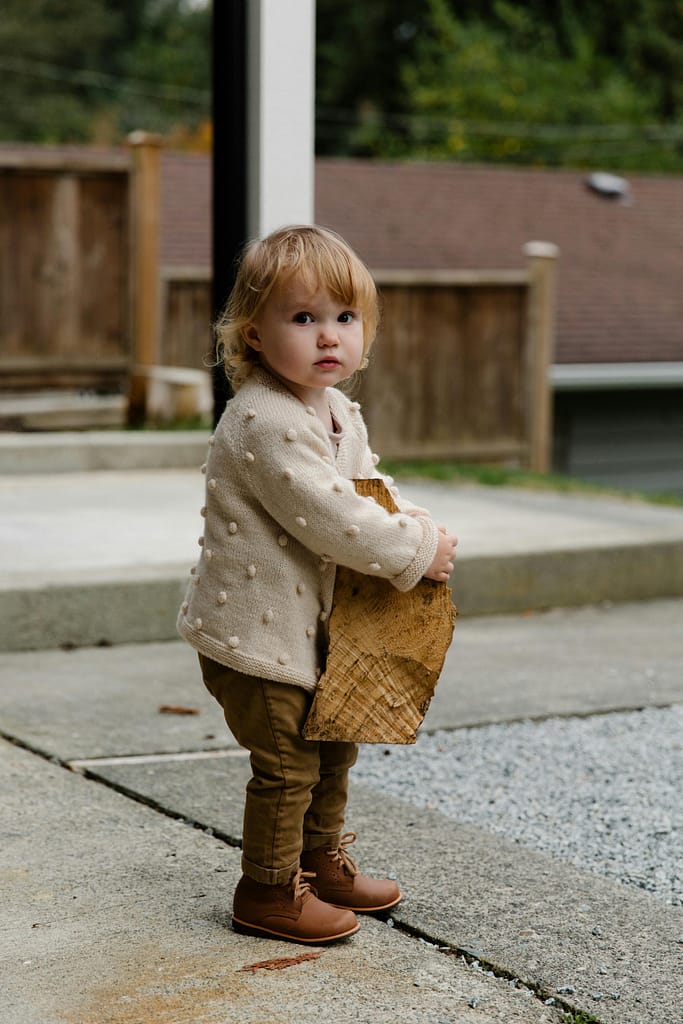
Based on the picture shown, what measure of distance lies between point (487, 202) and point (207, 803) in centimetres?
1633

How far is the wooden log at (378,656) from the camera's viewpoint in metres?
2.72

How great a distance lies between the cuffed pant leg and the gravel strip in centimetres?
79

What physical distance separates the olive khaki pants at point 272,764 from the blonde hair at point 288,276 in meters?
0.59

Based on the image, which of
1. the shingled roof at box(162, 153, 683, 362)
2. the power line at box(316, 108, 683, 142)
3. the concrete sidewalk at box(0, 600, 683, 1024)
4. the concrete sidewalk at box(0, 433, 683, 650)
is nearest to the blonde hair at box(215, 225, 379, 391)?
the concrete sidewalk at box(0, 600, 683, 1024)

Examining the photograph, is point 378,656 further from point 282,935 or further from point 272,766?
point 282,935

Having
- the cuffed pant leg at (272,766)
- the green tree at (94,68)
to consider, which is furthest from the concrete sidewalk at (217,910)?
the green tree at (94,68)

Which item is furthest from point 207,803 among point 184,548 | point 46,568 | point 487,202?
point 487,202

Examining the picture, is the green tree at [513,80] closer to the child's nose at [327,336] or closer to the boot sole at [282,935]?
the child's nose at [327,336]

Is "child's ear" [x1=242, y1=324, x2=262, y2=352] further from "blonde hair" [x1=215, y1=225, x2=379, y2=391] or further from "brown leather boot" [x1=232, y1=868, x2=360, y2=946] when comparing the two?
"brown leather boot" [x1=232, y1=868, x2=360, y2=946]

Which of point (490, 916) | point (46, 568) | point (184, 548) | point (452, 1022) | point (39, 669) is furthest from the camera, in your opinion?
point (184, 548)

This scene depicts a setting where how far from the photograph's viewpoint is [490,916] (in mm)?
2871

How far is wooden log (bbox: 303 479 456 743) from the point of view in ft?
8.93

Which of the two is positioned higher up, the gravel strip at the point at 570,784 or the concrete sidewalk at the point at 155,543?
the concrete sidewalk at the point at 155,543

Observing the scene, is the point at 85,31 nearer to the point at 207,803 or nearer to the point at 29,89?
the point at 29,89
